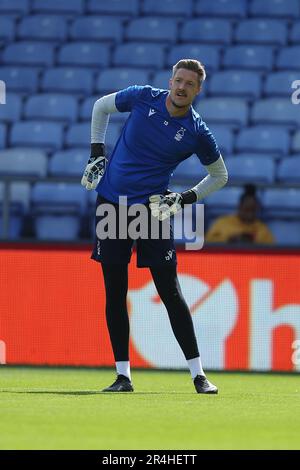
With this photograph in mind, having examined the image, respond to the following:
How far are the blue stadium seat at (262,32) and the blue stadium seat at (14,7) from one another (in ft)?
9.62

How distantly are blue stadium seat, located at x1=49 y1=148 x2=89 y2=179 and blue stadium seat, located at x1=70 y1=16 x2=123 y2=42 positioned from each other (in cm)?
284

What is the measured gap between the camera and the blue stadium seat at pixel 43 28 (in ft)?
54.8

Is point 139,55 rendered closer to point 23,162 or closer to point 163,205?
point 23,162

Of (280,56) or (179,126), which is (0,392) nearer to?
(179,126)

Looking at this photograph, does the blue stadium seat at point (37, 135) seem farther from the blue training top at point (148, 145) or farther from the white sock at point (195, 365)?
the white sock at point (195, 365)

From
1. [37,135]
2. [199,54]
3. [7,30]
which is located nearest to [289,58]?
[199,54]

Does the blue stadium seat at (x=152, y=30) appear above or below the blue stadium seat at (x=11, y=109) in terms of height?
above

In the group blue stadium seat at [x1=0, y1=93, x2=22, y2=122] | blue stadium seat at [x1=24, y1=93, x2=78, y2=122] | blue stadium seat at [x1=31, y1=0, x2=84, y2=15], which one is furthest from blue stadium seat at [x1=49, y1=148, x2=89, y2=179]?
blue stadium seat at [x1=31, y1=0, x2=84, y2=15]

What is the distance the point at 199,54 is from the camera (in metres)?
15.8

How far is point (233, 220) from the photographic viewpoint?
38.0 ft

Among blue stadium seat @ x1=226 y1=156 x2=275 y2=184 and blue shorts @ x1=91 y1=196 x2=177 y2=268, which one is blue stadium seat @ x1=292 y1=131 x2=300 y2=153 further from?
blue shorts @ x1=91 y1=196 x2=177 y2=268

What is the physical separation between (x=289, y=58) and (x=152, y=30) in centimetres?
186

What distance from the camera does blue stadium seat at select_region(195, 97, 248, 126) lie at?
1484 centimetres

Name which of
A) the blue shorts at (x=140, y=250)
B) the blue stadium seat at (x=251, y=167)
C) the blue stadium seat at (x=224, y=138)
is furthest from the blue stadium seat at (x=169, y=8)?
the blue shorts at (x=140, y=250)
